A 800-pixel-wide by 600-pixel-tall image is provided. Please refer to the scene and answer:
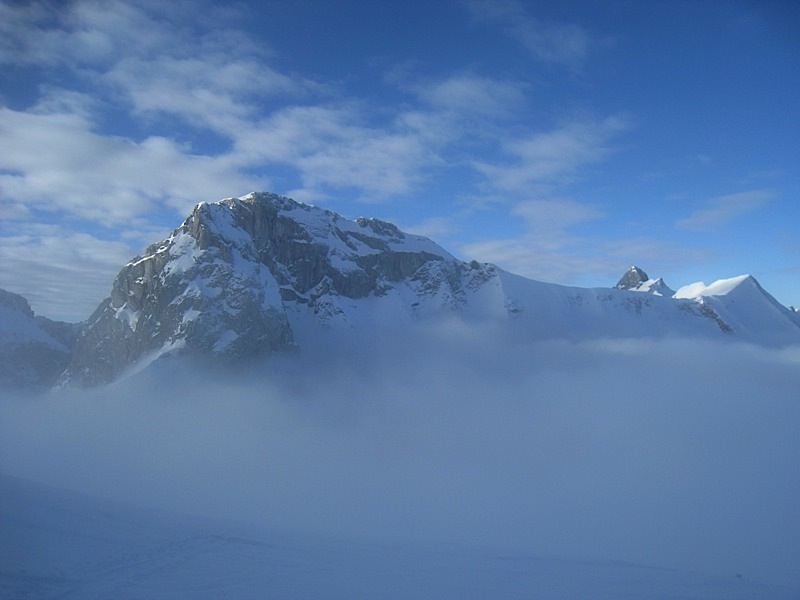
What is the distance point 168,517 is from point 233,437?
8179cm

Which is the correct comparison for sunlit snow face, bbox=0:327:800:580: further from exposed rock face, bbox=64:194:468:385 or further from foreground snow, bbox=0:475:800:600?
foreground snow, bbox=0:475:800:600

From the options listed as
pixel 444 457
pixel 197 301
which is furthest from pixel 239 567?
pixel 197 301

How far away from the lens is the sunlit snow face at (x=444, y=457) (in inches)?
2306

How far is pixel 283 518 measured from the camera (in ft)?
171

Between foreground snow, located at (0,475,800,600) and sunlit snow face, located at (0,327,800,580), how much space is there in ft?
57.6

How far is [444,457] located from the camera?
109562 millimetres

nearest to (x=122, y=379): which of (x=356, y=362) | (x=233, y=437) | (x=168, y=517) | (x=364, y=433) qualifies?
(x=233, y=437)

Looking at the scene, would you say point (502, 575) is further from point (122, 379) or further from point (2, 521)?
point (122, 379)

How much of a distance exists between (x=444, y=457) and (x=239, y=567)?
286 feet

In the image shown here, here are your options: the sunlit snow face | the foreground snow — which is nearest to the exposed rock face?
the sunlit snow face

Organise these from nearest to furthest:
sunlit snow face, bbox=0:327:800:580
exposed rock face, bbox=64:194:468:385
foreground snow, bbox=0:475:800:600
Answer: foreground snow, bbox=0:475:800:600
sunlit snow face, bbox=0:327:800:580
exposed rock face, bbox=64:194:468:385

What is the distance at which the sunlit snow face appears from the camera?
58562 millimetres

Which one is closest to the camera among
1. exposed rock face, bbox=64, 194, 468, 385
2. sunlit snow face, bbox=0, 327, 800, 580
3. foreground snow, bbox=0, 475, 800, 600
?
foreground snow, bbox=0, 475, 800, 600

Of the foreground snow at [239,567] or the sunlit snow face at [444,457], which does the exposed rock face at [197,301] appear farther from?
the foreground snow at [239,567]
